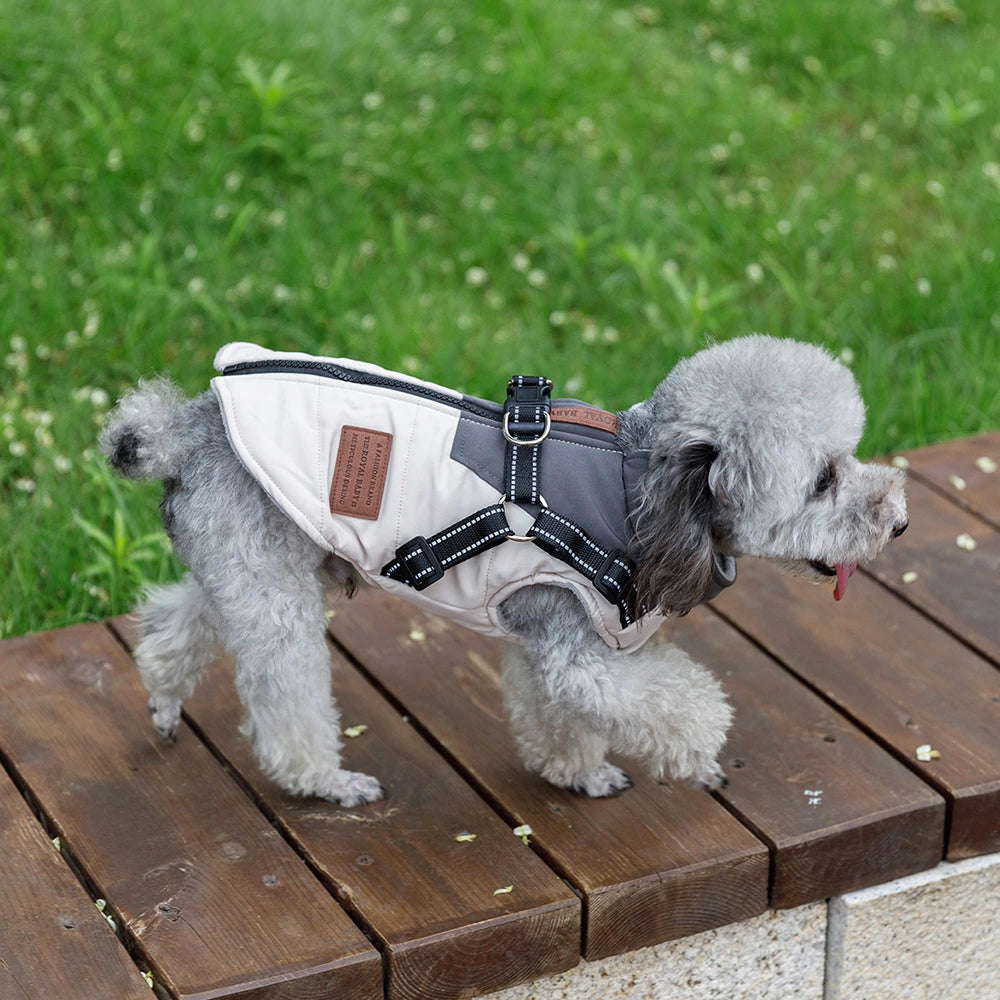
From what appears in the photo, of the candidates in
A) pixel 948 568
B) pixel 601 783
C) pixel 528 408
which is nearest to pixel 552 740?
pixel 601 783

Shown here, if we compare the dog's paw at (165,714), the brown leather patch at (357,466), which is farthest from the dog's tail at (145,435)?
the dog's paw at (165,714)

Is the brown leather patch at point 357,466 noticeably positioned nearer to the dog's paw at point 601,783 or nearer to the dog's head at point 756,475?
the dog's head at point 756,475

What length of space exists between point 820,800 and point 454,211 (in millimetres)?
3013

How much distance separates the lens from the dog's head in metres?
2.38

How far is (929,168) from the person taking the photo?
5.84 meters

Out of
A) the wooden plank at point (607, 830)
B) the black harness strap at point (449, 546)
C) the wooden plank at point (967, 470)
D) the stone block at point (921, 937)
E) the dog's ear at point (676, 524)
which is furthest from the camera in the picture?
the wooden plank at point (967, 470)

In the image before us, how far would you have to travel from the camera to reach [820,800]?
2.86 metres

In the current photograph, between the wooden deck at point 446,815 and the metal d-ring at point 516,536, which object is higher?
the metal d-ring at point 516,536

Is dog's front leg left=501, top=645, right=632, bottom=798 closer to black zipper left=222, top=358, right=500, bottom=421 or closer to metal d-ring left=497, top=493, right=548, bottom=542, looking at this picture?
metal d-ring left=497, top=493, right=548, bottom=542

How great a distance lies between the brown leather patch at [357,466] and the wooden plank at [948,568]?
1588mm

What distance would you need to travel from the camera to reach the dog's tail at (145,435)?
2.56 metres

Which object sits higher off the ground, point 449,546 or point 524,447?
point 524,447

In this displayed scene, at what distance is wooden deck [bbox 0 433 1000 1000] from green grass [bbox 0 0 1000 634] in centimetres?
75

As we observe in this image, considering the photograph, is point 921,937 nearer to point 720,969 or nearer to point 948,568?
point 720,969
